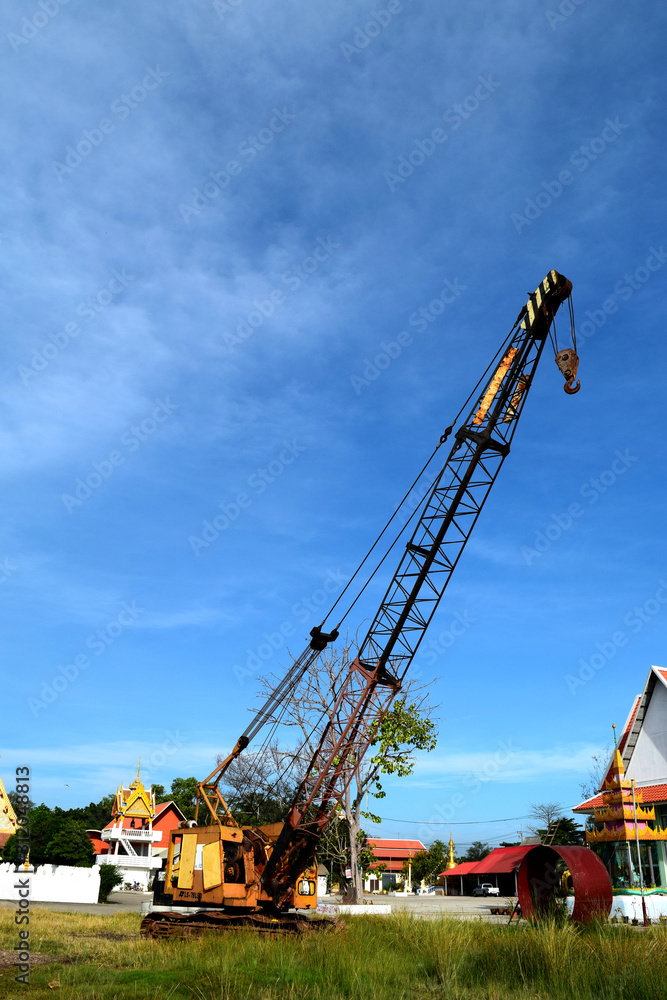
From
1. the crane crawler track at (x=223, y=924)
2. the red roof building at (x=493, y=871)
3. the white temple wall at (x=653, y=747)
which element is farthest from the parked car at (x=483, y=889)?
the crane crawler track at (x=223, y=924)

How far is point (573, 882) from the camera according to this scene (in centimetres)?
1673

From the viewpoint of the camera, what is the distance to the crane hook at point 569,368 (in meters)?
21.8

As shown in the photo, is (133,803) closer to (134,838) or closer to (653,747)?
(134,838)

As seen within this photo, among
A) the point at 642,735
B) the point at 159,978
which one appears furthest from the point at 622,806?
the point at 159,978

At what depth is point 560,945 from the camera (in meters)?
12.1

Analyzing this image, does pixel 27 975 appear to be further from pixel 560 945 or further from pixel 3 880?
pixel 3 880

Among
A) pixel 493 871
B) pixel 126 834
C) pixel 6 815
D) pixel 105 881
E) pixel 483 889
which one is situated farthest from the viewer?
pixel 483 889

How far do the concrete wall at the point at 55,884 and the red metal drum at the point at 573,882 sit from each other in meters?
26.6

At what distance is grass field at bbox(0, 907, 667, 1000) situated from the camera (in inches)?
422

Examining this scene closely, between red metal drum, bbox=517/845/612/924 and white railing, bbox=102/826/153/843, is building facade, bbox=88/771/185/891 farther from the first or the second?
red metal drum, bbox=517/845/612/924

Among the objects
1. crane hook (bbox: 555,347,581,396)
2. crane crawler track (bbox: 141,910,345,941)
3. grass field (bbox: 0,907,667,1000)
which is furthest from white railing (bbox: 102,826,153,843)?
crane hook (bbox: 555,347,581,396)

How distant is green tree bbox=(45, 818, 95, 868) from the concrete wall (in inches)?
277

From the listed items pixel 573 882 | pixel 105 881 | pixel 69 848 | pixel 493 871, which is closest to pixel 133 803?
pixel 69 848

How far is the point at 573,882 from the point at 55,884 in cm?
2985
